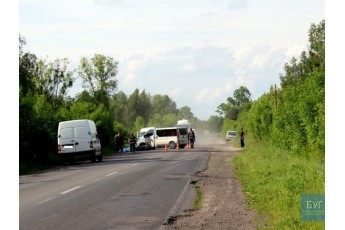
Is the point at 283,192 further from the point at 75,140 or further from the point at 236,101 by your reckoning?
the point at 236,101

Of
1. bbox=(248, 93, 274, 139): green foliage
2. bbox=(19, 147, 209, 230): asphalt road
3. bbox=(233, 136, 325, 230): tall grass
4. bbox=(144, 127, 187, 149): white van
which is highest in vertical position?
bbox=(248, 93, 274, 139): green foliage

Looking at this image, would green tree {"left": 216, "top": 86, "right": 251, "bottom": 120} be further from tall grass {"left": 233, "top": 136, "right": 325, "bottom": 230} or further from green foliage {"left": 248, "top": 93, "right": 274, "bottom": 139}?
tall grass {"left": 233, "top": 136, "right": 325, "bottom": 230}

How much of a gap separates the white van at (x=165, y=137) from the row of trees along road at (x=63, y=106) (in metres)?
4.00

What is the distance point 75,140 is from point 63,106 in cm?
2589

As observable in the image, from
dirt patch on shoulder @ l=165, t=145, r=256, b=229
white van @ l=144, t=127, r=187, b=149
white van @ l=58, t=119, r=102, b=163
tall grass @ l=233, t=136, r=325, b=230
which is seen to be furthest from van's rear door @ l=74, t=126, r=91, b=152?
white van @ l=144, t=127, r=187, b=149

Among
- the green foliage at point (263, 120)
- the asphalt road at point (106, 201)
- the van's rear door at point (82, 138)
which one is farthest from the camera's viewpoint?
the green foliage at point (263, 120)

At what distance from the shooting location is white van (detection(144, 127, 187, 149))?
5956 cm

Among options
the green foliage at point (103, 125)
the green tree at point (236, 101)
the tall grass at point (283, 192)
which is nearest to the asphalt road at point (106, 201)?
the tall grass at point (283, 192)

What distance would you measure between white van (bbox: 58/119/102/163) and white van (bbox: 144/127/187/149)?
24.2 m

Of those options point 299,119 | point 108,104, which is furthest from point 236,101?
point 299,119

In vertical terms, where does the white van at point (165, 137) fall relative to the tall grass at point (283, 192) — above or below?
above

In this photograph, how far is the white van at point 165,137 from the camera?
59.6m

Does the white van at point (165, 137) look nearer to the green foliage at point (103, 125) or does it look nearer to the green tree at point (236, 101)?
the green foliage at point (103, 125)
